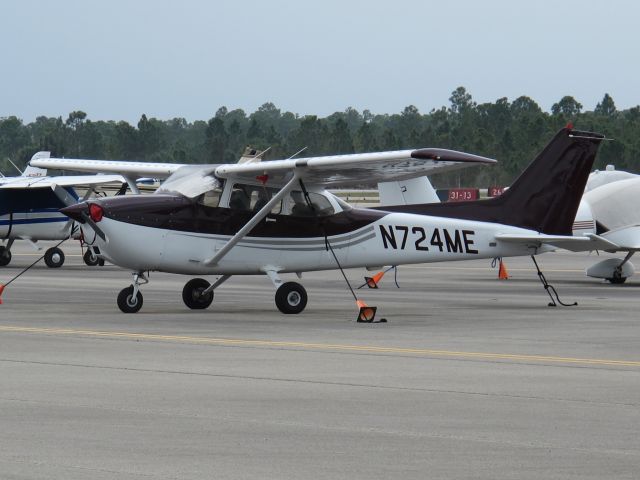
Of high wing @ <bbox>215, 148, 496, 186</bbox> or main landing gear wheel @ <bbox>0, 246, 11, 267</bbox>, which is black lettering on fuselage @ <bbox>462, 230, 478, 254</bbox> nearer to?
high wing @ <bbox>215, 148, 496, 186</bbox>

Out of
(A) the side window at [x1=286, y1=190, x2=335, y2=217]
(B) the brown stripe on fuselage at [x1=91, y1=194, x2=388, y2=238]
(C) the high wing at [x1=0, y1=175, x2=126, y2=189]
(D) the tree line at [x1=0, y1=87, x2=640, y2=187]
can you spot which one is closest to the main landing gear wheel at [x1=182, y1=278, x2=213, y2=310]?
(B) the brown stripe on fuselage at [x1=91, y1=194, x2=388, y2=238]

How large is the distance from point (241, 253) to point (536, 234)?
16.3ft

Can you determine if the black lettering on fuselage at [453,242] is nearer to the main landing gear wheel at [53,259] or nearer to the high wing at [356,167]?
the high wing at [356,167]

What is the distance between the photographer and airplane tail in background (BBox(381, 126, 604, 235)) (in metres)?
21.1

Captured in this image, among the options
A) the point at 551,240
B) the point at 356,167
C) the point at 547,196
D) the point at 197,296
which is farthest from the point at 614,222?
the point at 197,296

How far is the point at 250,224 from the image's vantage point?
741 inches

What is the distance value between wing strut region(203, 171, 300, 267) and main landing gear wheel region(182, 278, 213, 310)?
0.99 meters

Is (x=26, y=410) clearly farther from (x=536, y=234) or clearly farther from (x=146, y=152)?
(x=146, y=152)

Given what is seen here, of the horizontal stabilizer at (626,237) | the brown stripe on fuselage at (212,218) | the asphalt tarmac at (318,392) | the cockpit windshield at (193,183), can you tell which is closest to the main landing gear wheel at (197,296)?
the asphalt tarmac at (318,392)

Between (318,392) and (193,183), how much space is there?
346 inches

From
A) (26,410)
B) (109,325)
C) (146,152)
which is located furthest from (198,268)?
(146,152)

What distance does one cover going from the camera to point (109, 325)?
55.9ft

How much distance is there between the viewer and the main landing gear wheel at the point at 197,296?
65.2 feet

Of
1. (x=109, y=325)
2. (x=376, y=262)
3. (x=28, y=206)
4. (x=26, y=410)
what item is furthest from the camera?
(x=28, y=206)
